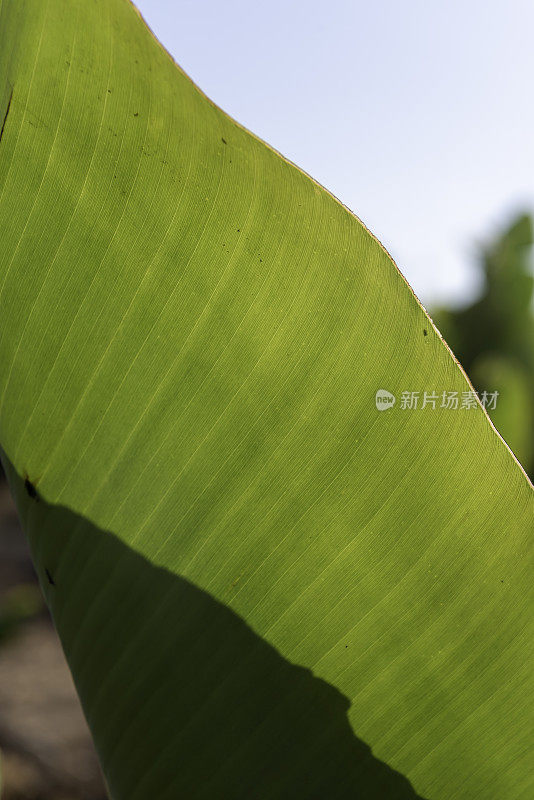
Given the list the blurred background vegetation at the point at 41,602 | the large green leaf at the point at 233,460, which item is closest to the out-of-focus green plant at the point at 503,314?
the blurred background vegetation at the point at 41,602

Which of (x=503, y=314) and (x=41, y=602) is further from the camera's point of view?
(x=503, y=314)

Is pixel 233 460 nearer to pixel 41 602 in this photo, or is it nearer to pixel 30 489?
pixel 30 489

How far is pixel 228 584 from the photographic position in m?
0.30

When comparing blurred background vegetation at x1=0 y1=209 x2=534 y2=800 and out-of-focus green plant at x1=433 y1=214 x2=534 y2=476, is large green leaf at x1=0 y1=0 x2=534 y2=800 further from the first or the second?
out-of-focus green plant at x1=433 y1=214 x2=534 y2=476

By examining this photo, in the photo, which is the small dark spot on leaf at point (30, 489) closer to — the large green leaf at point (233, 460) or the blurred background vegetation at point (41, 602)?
the large green leaf at point (233, 460)

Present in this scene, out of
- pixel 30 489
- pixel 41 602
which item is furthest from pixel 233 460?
pixel 41 602

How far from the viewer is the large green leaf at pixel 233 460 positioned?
0.24m

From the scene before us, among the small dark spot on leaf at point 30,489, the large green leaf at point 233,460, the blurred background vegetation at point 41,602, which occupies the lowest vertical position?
the blurred background vegetation at point 41,602

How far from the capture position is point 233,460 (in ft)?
0.93

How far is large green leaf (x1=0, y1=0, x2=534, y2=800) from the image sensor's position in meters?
0.24

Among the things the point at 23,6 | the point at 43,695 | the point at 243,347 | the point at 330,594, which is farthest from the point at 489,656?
the point at 43,695

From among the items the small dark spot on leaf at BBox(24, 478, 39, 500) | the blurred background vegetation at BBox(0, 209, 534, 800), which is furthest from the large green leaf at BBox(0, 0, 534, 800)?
the blurred background vegetation at BBox(0, 209, 534, 800)

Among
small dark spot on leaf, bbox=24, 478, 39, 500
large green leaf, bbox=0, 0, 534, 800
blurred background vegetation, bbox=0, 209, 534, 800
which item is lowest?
blurred background vegetation, bbox=0, 209, 534, 800

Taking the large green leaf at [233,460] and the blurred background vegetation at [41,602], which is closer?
the large green leaf at [233,460]
